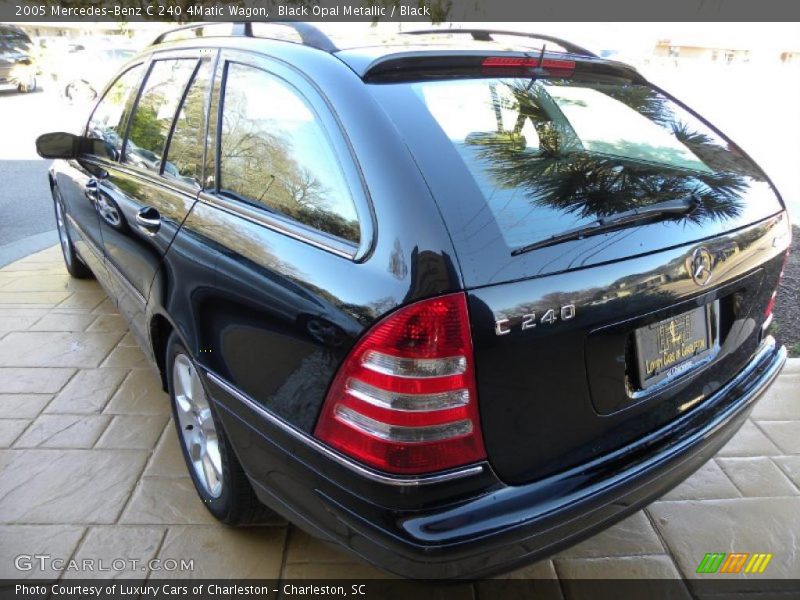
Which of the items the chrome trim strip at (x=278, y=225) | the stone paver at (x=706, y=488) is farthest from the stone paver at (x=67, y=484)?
the stone paver at (x=706, y=488)

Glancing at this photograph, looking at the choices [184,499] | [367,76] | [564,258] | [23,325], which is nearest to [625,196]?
[564,258]

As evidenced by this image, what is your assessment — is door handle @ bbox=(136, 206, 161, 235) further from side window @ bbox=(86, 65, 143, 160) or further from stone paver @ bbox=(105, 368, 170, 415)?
Answer: stone paver @ bbox=(105, 368, 170, 415)


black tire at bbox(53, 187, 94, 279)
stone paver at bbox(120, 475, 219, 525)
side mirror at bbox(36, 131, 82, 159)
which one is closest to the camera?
stone paver at bbox(120, 475, 219, 525)

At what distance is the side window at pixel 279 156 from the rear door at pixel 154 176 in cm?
19

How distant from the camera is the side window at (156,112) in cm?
253

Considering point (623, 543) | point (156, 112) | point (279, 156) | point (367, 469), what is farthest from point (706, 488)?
point (156, 112)

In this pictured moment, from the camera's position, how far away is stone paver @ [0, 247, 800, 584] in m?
2.21

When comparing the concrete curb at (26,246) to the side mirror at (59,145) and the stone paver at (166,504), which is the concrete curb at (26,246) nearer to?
the side mirror at (59,145)

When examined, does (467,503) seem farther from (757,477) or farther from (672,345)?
(757,477)

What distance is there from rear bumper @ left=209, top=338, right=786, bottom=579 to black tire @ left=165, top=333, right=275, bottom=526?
7.4 inches

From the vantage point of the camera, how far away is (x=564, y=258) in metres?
1.56

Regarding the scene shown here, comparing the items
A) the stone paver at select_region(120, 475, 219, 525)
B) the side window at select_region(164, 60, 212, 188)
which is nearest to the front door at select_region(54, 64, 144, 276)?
the side window at select_region(164, 60, 212, 188)

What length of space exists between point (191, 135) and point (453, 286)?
141 cm

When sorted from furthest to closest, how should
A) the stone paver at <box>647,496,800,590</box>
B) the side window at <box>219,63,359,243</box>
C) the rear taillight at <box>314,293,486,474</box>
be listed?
1. the stone paver at <box>647,496,800,590</box>
2. the side window at <box>219,63,359,243</box>
3. the rear taillight at <box>314,293,486,474</box>
